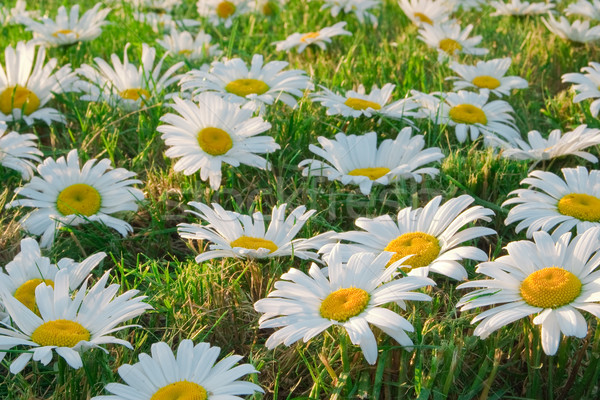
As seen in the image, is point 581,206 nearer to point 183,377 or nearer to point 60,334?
point 183,377

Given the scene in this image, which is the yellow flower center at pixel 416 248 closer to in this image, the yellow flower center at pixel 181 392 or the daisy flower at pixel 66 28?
the yellow flower center at pixel 181 392

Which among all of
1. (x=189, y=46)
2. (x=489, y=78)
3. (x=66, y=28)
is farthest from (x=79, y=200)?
(x=489, y=78)

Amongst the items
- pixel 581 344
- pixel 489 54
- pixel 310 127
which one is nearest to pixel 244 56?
pixel 310 127

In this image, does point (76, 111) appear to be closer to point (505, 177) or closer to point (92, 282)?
point (92, 282)

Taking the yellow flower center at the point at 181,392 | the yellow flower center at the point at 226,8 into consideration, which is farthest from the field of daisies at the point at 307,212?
the yellow flower center at the point at 226,8

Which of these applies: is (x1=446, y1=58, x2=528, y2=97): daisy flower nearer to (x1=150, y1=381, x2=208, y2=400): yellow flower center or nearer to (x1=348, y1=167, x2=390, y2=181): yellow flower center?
(x1=348, y1=167, x2=390, y2=181): yellow flower center

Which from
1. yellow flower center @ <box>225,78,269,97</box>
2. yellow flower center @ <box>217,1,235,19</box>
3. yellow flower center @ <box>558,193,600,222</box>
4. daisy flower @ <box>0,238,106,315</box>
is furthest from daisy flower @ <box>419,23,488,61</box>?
daisy flower @ <box>0,238,106,315</box>

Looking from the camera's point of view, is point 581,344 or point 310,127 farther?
point 310,127
